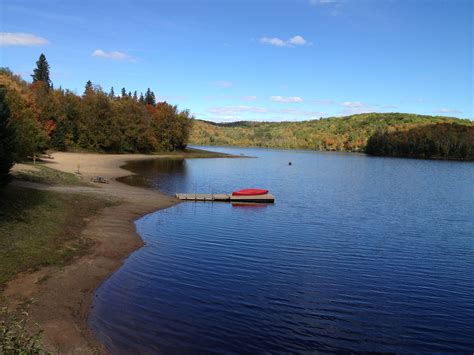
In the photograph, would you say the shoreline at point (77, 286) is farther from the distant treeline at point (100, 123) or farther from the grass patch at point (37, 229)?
the distant treeline at point (100, 123)

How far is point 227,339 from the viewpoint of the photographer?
13430 millimetres

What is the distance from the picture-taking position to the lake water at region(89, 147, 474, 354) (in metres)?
13.7

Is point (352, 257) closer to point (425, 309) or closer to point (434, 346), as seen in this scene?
point (425, 309)

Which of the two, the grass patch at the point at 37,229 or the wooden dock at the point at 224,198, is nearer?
the grass patch at the point at 37,229

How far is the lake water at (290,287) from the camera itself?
13695 mm

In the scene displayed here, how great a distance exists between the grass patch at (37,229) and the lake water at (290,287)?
3401mm

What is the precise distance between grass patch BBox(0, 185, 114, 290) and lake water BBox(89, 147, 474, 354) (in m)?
3.40

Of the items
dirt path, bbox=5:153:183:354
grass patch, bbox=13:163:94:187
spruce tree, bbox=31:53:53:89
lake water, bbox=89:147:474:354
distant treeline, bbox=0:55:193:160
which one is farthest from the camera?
spruce tree, bbox=31:53:53:89

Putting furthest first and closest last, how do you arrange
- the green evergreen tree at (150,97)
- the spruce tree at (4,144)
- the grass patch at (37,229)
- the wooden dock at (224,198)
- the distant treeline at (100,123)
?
the green evergreen tree at (150,97) < the distant treeline at (100,123) < the wooden dock at (224,198) < the spruce tree at (4,144) < the grass patch at (37,229)

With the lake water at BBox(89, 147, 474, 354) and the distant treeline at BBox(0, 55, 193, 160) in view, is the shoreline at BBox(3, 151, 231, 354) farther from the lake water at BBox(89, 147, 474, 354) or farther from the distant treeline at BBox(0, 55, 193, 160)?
the distant treeline at BBox(0, 55, 193, 160)

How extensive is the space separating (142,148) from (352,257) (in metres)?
106

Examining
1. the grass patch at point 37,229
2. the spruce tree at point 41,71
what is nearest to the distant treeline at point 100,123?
the spruce tree at point 41,71

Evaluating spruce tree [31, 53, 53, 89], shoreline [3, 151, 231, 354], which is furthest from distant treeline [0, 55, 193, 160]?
shoreline [3, 151, 231, 354]

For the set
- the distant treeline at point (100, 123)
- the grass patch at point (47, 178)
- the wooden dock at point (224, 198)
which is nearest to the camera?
the grass patch at point (47, 178)
